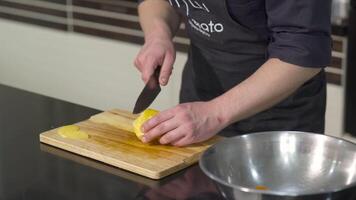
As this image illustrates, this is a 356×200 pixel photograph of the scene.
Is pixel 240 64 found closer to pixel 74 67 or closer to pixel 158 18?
pixel 158 18

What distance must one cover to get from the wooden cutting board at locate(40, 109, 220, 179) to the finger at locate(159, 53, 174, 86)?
0.30ft

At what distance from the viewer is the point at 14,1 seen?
8.42 ft

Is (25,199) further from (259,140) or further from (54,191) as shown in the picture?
(259,140)

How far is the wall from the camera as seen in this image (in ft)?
7.43

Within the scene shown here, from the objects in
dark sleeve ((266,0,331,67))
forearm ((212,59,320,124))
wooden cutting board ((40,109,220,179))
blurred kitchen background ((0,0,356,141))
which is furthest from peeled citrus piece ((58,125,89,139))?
blurred kitchen background ((0,0,356,141))

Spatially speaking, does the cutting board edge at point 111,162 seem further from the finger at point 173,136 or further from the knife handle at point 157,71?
the knife handle at point 157,71

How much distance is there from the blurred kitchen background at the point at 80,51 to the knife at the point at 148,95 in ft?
2.57

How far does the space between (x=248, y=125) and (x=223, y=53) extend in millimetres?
145

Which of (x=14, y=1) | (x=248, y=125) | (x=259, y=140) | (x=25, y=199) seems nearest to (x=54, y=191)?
(x=25, y=199)

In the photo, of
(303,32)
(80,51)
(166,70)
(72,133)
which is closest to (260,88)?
(303,32)

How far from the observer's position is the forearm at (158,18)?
1.34 metres

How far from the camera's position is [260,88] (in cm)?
108

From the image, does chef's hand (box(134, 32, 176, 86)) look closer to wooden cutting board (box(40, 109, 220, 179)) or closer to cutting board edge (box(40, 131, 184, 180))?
wooden cutting board (box(40, 109, 220, 179))

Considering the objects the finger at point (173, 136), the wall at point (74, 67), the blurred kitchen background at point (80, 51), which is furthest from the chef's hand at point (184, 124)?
the wall at point (74, 67)
